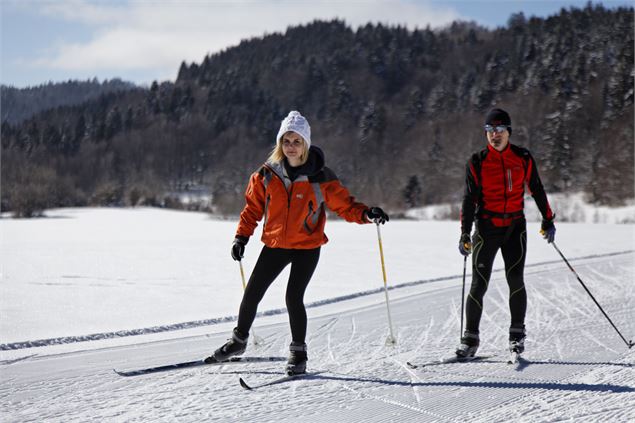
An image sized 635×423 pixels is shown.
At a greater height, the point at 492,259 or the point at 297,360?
the point at 492,259

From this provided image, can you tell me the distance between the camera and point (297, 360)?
12.4 feet

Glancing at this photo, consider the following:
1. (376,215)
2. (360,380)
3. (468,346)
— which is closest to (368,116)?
(468,346)

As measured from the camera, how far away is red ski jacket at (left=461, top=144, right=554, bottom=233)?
13.2ft

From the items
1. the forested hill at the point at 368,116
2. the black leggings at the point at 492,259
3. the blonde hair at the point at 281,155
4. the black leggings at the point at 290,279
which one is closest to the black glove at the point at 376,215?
the black leggings at the point at 290,279

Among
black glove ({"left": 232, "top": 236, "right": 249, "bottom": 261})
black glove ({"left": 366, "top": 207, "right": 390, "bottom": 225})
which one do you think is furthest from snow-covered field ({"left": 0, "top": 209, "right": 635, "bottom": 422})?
black glove ({"left": 366, "top": 207, "right": 390, "bottom": 225})

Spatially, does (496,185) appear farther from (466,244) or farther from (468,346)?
(468,346)

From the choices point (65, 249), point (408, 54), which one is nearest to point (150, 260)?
point (65, 249)

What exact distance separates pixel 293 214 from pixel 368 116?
85.7 meters

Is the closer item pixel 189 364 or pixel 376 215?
pixel 376 215

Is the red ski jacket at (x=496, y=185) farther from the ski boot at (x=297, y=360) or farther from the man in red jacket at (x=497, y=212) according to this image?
the ski boot at (x=297, y=360)

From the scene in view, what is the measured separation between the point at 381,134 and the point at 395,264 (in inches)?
3030

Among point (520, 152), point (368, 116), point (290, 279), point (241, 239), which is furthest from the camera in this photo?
point (368, 116)

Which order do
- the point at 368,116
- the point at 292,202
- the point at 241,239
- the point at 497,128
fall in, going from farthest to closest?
the point at 368,116
the point at 497,128
the point at 241,239
the point at 292,202

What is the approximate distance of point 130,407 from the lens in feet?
10.4
